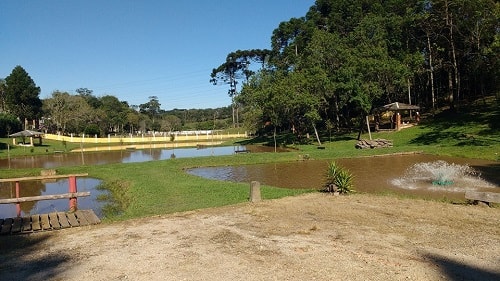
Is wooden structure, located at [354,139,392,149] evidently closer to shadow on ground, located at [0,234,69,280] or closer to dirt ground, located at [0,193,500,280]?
dirt ground, located at [0,193,500,280]

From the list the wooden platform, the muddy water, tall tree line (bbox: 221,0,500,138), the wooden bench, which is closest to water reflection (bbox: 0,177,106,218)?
the wooden platform

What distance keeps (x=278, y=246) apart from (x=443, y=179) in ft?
38.7

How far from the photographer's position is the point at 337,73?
1642 inches

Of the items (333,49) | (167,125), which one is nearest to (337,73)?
(333,49)

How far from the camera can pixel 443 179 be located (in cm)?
1698

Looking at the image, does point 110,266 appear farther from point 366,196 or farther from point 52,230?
point 366,196

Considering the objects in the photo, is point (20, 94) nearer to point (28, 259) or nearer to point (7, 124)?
point (7, 124)

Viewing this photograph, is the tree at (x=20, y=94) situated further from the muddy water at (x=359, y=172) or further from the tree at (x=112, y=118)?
the muddy water at (x=359, y=172)

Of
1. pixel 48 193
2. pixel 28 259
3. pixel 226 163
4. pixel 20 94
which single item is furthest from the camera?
pixel 20 94

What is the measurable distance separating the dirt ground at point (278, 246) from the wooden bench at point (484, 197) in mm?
328

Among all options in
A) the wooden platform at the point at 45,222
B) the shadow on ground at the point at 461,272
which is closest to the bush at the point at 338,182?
the shadow on ground at the point at 461,272

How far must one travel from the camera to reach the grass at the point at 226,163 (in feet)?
46.3

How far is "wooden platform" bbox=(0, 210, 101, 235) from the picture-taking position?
10.4 metres

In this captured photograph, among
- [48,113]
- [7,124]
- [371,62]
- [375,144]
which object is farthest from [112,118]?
[375,144]
